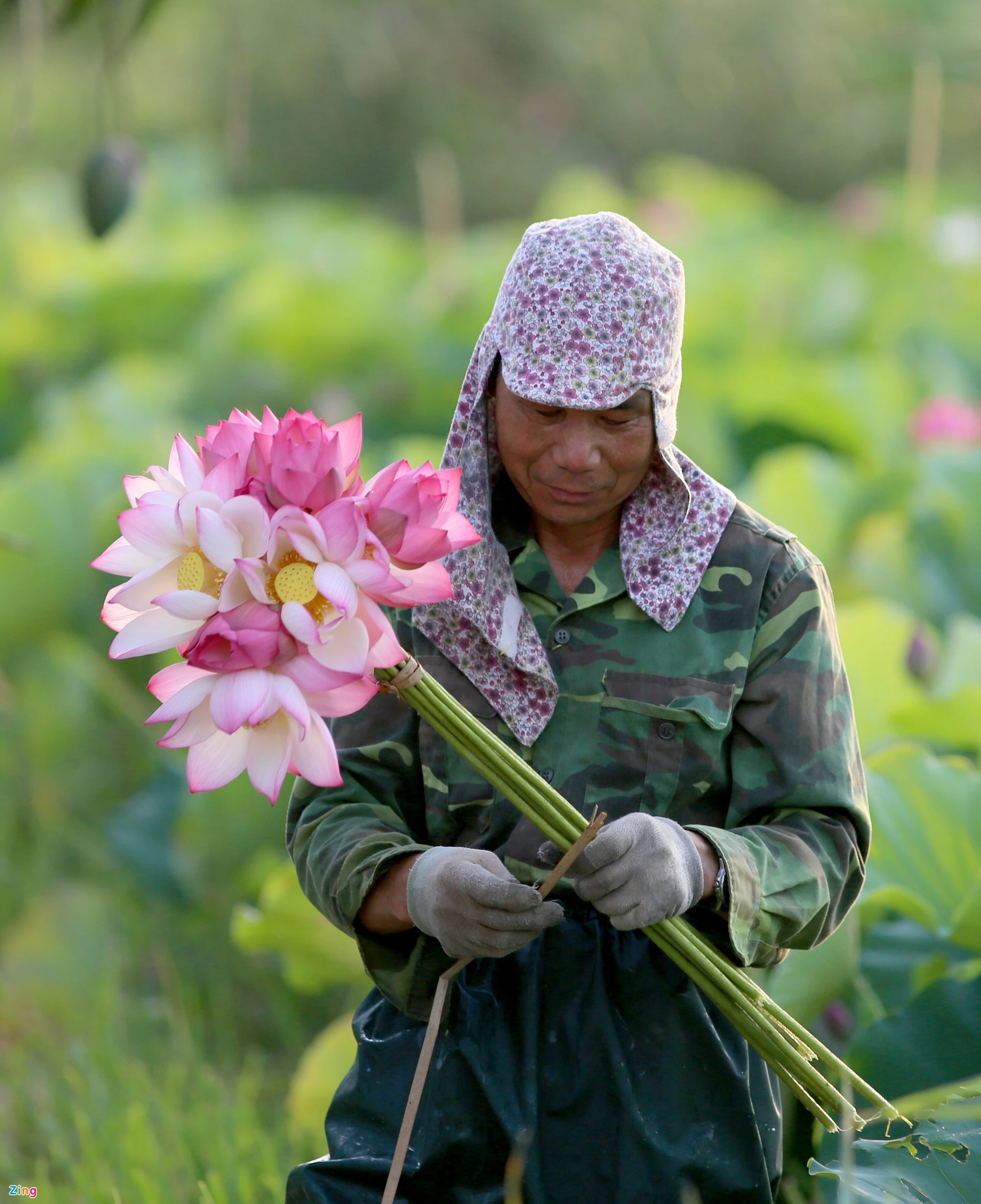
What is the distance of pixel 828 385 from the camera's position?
4398 millimetres

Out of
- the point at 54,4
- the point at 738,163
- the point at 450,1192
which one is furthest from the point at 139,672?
the point at 738,163

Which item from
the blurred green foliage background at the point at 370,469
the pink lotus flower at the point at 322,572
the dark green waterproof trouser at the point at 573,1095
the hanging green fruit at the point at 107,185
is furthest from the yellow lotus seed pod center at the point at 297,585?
the hanging green fruit at the point at 107,185

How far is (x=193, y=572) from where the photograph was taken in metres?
1.26

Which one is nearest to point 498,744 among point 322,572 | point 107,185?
point 322,572

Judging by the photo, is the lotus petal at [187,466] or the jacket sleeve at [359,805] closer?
the lotus petal at [187,466]

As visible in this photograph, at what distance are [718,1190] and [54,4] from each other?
2.38 meters

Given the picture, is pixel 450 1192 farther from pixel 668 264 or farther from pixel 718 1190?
pixel 668 264

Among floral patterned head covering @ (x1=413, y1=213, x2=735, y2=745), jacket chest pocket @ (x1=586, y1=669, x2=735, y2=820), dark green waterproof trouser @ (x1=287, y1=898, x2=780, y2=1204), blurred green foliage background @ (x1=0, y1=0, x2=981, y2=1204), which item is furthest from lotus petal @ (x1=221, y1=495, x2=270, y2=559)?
blurred green foliage background @ (x1=0, y1=0, x2=981, y2=1204)

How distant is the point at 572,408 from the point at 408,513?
247mm

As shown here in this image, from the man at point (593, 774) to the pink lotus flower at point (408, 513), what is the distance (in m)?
0.21

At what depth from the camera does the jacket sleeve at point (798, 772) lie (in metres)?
1.46

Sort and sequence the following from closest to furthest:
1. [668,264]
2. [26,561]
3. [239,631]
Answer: [239,631], [668,264], [26,561]

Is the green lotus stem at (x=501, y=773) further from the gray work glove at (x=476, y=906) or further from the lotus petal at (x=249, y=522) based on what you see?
the lotus petal at (x=249, y=522)

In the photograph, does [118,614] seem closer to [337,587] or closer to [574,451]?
[337,587]
